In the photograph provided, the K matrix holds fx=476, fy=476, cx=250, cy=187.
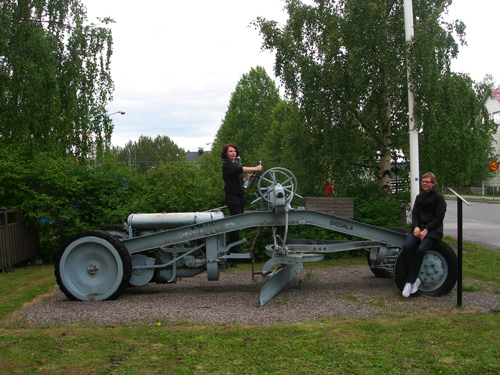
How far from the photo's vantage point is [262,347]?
186 inches

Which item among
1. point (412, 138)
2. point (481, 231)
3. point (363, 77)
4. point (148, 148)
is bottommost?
point (481, 231)

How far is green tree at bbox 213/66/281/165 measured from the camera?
55438mm

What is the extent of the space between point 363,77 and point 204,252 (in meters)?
6.88

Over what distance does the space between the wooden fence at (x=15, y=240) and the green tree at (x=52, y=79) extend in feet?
9.95

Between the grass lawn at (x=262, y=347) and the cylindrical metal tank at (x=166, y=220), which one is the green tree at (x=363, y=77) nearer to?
the cylindrical metal tank at (x=166, y=220)

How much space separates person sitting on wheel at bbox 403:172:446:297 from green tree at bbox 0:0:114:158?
33.8 ft

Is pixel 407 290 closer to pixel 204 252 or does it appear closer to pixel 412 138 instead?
pixel 204 252

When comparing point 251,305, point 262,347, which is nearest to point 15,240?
point 251,305

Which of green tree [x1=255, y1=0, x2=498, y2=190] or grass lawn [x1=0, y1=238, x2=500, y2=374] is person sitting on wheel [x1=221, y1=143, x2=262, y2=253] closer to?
grass lawn [x1=0, y1=238, x2=500, y2=374]

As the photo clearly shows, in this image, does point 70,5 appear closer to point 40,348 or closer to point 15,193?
point 15,193

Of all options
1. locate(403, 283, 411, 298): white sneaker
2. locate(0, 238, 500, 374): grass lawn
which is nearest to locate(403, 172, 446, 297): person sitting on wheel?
locate(403, 283, 411, 298): white sneaker

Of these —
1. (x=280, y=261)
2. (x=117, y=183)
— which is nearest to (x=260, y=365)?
(x=280, y=261)

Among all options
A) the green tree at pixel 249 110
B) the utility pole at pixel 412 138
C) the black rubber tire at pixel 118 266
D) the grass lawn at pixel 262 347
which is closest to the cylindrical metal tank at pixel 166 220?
the black rubber tire at pixel 118 266

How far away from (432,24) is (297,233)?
616 cm
